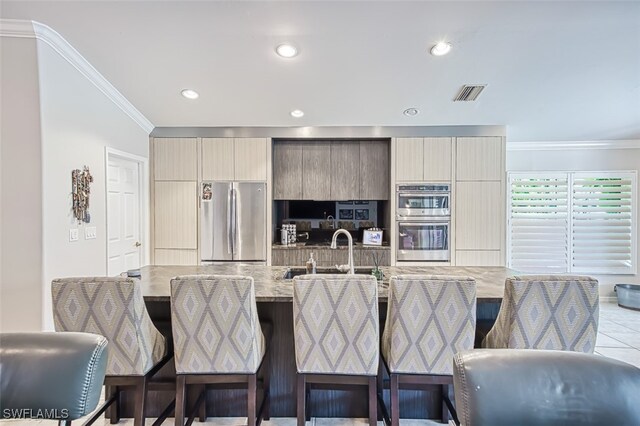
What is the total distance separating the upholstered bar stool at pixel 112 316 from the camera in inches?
63.9

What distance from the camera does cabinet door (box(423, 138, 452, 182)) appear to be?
425 cm

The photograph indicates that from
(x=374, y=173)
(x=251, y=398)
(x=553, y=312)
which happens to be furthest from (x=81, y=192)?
(x=553, y=312)

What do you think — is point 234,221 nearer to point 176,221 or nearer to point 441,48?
point 176,221

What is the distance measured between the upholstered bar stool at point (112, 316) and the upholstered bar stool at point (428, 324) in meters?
1.33

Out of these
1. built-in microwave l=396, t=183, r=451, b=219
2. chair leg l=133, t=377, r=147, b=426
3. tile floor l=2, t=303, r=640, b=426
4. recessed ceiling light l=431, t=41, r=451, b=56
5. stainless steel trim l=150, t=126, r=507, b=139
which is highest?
recessed ceiling light l=431, t=41, r=451, b=56

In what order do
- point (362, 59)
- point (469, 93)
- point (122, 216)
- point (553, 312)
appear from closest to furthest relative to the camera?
1. point (553, 312)
2. point (362, 59)
3. point (469, 93)
4. point (122, 216)

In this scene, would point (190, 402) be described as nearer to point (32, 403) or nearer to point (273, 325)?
point (273, 325)

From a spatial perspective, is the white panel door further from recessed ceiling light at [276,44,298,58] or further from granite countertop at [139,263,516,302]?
recessed ceiling light at [276,44,298,58]

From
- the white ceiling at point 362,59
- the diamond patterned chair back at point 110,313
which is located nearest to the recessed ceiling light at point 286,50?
the white ceiling at point 362,59

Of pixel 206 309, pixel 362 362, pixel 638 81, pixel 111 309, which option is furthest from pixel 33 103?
pixel 638 81

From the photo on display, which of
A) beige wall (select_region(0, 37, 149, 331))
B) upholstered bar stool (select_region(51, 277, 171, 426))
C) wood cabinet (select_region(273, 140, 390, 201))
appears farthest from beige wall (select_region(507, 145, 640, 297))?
beige wall (select_region(0, 37, 149, 331))

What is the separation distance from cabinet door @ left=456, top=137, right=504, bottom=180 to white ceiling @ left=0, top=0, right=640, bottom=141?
26 cm

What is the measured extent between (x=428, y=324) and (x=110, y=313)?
5.36 ft

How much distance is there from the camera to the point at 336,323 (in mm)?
1655
